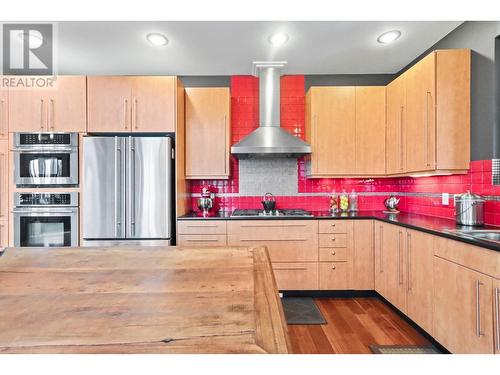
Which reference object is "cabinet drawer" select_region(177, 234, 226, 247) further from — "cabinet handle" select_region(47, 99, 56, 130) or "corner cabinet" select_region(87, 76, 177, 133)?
"cabinet handle" select_region(47, 99, 56, 130)

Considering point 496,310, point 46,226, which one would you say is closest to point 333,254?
point 496,310

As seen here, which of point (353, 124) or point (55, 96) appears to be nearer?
point (55, 96)

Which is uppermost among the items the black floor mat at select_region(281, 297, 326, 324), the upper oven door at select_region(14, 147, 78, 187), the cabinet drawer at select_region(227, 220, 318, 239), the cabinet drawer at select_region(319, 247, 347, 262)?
the upper oven door at select_region(14, 147, 78, 187)

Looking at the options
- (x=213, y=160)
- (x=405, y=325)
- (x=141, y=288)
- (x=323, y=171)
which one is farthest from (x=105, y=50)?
(x=405, y=325)

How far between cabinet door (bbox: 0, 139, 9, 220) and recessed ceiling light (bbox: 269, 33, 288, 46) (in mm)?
2841

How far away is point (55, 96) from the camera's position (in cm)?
306

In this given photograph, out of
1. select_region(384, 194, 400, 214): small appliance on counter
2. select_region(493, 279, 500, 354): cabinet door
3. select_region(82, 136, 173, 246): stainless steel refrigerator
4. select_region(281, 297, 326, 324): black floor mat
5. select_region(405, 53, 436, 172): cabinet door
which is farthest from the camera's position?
select_region(384, 194, 400, 214): small appliance on counter

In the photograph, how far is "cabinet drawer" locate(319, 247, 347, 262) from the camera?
3.22 m

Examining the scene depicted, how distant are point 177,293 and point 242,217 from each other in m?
2.23

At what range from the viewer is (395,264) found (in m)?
2.76

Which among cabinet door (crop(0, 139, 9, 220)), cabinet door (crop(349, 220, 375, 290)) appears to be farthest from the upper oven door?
cabinet door (crop(349, 220, 375, 290))

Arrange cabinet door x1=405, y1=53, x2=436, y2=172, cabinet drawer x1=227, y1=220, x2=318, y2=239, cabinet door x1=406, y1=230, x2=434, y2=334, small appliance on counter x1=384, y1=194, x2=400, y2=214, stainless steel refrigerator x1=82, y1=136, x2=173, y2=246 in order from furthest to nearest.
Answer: small appliance on counter x1=384, y1=194, x2=400, y2=214
cabinet drawer x1=227, y1=220, x2=318, y2=239
stainless steel refrigerator x1=82, y1=136, x2=173, y2=246
cabinet door x1=405, y1=53, x2=436, y2=172
cabinet door x1=406, y1=230, x2=434, y2=334

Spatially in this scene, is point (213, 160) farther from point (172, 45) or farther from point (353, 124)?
point (353, 124)

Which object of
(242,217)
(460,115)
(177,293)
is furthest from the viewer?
(242,217)
